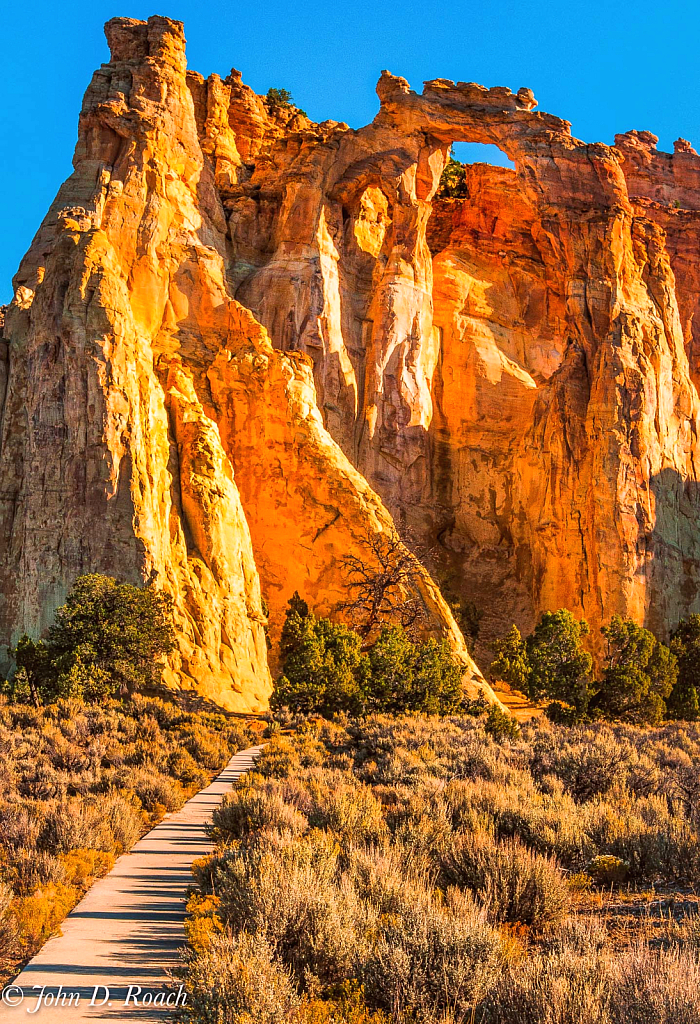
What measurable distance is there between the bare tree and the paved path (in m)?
23.1

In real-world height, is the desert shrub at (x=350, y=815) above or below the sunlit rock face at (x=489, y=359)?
below

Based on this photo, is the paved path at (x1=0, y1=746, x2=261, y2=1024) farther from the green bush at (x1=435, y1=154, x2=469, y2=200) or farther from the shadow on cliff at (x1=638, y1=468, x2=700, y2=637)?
the green bush at (x1=435, y1=154, x2=469, y2=200)

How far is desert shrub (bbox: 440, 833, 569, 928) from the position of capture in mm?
7160

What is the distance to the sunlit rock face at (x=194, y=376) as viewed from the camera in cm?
3070

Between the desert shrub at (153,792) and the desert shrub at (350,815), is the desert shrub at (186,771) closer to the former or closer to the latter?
the desert shrub at (153,792)

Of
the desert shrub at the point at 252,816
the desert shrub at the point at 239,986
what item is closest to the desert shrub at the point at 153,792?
the desert shrub at the point at 252,816

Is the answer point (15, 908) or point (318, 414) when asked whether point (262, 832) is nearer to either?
point (15, 908)

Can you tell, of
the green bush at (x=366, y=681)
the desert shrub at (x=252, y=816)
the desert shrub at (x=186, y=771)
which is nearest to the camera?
the desert shrub at (x=252, y=816)

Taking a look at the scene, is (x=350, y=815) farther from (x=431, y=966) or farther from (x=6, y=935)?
(x=431, y=966)

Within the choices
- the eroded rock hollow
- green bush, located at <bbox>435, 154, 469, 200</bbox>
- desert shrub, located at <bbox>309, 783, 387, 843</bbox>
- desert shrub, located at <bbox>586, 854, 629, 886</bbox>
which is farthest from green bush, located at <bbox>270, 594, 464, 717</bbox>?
green bush, located at <bbox>435, 154, 469, 200</bbox>

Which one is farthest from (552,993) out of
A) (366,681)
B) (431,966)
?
(366,681)

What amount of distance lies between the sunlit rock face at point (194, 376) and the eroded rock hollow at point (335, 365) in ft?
0.41

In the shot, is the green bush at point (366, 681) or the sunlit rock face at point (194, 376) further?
the sunlit rock face at point (194, 376)

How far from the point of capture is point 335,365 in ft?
143
